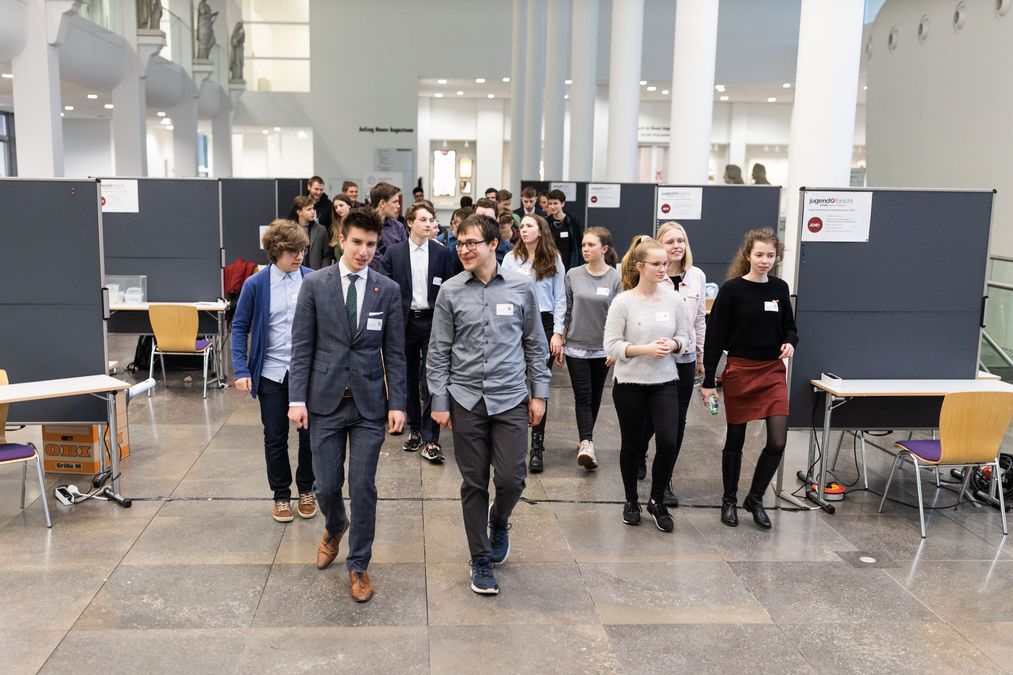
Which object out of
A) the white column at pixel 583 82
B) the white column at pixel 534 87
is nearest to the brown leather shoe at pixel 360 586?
the white column at pixel 583 82

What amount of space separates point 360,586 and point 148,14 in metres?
14.8

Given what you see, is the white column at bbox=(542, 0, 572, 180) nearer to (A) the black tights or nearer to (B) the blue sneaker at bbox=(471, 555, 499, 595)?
(A) the black tights

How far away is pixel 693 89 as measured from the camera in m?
10.8

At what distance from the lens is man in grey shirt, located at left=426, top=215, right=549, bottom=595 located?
391 cm

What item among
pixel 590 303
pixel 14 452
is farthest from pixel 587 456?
pixel 14 452

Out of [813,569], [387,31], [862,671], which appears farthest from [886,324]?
[387,31]

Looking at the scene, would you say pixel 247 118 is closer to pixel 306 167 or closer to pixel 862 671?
pixel 306 167

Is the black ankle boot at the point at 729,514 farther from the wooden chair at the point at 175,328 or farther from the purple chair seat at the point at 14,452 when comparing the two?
the wooden chair at the point at 175,328

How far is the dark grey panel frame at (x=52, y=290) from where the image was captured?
5309mm

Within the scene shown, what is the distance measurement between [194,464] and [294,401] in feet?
7.92

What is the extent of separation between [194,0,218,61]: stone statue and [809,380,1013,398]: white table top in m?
18.6

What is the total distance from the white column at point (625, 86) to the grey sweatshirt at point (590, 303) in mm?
9233

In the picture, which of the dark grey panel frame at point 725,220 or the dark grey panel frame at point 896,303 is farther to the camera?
the dark grey panel frame at point 725,220

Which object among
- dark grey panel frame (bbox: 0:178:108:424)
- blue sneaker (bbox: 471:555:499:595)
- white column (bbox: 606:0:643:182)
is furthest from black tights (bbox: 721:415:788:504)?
white column (bbox: 606:0:643:182)
